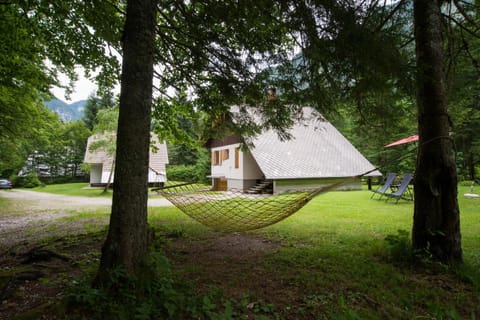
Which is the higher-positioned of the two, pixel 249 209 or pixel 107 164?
pixel 107 164

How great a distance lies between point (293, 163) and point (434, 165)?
23.3ft

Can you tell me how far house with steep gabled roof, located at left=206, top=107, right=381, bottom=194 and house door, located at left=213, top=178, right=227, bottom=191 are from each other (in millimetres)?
219

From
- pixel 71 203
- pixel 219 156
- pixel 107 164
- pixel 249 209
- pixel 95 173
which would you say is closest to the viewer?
pixel 249 209

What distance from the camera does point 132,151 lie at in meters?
1.45

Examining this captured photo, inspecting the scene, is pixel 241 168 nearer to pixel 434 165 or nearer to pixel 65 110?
pixel 434 165

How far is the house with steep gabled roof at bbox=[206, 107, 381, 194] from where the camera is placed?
28.4 feet

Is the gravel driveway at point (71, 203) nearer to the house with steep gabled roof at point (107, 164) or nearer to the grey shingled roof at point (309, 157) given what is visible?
the house with steep gabled roof at point (107, 164)

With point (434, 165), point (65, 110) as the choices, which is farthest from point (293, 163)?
point (65, 110)

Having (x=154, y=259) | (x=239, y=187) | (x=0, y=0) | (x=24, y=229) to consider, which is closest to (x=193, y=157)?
(x=239, y=187)

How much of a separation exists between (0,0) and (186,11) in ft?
6.64

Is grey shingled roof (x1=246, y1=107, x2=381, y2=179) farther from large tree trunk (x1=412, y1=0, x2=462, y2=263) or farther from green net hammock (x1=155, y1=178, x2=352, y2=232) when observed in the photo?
large tree trunk (x1=412, y1=0, x2=462, y2=263)

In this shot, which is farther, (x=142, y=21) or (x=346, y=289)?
(x=346, y=289)

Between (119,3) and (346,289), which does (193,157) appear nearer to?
(119,3)

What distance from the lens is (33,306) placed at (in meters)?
1.34
